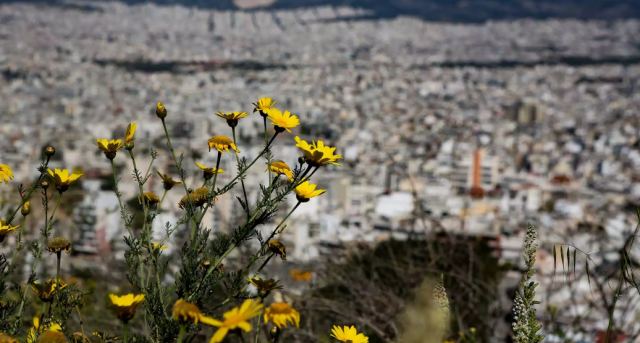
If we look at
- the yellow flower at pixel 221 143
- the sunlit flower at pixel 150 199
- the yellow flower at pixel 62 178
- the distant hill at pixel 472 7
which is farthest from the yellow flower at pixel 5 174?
the distant hill at pixel 472 7

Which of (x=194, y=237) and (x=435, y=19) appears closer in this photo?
(x=194, y=237)

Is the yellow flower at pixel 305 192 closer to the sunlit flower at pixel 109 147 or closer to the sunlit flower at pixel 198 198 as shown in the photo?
the sunlit flower at pixel 198 198

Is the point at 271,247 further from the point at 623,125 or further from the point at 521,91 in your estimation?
the point at 521,91

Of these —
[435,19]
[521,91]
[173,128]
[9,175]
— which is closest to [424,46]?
[435,19]

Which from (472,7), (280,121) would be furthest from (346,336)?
(472,7)

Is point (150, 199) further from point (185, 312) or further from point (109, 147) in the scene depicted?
point (185, 312)

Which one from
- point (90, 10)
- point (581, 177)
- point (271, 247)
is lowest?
point (581, 177)

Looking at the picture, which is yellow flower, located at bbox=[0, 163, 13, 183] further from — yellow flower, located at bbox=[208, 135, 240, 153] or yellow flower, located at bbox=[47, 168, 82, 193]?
yellow flower, located at bbox=[208, 135, 240, 153]
